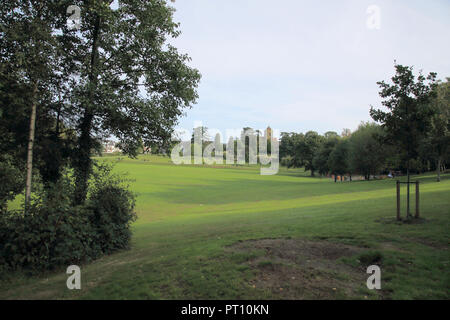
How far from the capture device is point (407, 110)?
1159cm

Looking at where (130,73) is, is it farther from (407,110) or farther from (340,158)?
(340,158)

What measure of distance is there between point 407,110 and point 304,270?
8.81 meters

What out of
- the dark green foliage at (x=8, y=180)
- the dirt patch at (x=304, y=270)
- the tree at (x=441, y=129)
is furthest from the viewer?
the tree at (x=441, y=129)

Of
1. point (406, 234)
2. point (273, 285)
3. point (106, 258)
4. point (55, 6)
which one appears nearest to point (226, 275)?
point (273, 285)

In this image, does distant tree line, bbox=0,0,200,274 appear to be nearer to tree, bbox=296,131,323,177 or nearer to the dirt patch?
the dirt patch

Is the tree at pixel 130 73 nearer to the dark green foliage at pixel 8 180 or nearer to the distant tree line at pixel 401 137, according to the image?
the dark green foliage at pixel 8 180

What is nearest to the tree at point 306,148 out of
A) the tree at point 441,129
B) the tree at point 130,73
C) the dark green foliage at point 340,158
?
the dark green foliage at point 340,158

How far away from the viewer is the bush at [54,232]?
8.74 m

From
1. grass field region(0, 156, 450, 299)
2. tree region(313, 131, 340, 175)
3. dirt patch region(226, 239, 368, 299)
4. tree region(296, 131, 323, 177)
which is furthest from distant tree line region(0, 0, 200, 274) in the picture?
tree region(296, 131, 323, 177)

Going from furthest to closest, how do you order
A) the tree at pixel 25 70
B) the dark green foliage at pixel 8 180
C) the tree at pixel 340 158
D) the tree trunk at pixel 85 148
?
the tree at pixel 340 158 < the tree trunk at pixel 85 148 < the dark green foliage at pixel 8 180 < the tree at pixel 25 70

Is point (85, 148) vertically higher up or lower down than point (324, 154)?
lower down

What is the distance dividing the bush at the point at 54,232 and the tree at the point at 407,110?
40.1 ft

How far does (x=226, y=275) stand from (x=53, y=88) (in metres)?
9.23

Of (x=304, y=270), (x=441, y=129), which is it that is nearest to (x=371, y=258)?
(x=304, y=270)
